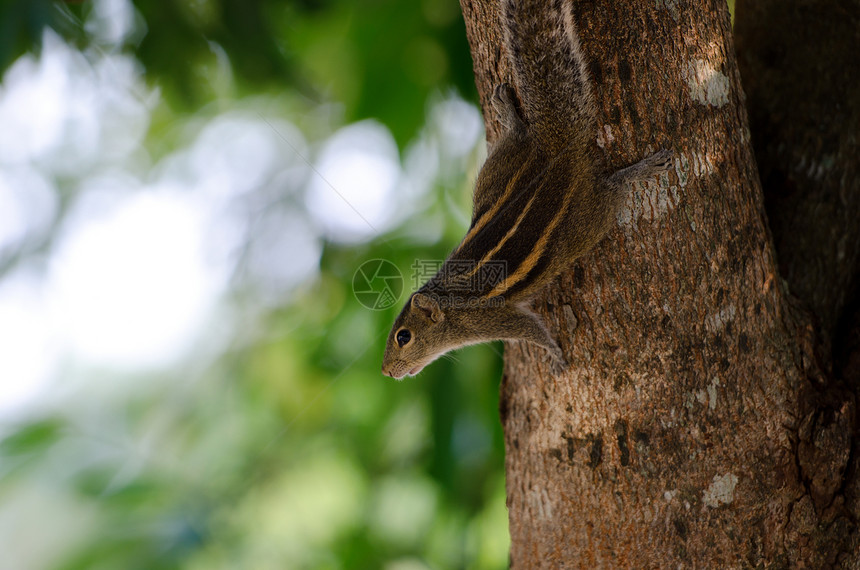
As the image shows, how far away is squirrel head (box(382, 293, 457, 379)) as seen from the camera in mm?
2736

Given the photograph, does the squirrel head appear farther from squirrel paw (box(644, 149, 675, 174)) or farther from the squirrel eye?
squirrel paw (box(644, 149, 675, 174))

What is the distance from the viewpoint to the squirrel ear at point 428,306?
104 inches

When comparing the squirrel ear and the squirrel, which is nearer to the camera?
the squirrel

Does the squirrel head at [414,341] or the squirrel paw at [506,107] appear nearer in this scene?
the squirrel paw at [506,107]

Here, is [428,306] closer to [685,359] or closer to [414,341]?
[414,341]

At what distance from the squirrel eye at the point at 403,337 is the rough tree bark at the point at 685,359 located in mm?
885

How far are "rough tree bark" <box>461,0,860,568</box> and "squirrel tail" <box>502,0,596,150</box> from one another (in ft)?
0.16

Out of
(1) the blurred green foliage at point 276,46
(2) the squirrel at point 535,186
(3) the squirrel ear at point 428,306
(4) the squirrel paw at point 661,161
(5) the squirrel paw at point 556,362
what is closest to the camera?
(4) the squirrel paw at point 661,161

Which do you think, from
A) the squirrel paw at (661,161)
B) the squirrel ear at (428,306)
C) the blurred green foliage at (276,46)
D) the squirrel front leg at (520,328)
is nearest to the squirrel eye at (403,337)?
the squirrel ear at (428,306)

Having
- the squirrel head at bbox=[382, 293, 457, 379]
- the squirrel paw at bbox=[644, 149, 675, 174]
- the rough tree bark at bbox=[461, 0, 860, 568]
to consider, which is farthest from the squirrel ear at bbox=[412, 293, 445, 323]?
the squirrel paw at bbox=[644, 149, 675, 174]

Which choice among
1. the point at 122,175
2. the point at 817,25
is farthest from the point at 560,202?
the point at 122,175

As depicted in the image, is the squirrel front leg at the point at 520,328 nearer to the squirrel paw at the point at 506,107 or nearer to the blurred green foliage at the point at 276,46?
the squirrel paw at the point at 506,107

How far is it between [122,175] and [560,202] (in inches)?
201

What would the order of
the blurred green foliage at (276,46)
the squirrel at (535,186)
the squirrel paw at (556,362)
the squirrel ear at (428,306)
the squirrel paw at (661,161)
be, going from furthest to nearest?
1. the blurred green foliage at (276,46)
2. the squirrel ear at (428,306)
3. the squirrel paw at (556,362)
4. the squirrel at (535,186)
5. the squirrel paw at (661,161)
